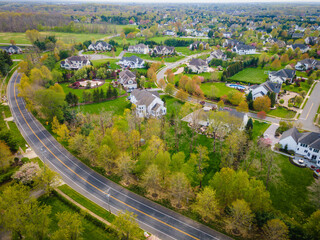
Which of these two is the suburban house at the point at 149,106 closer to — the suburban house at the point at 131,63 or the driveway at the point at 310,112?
the driveway at the point at 310,112

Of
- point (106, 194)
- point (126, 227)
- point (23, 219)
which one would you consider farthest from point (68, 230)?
point (106, 194)

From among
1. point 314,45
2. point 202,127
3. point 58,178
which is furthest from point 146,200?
point 314,45

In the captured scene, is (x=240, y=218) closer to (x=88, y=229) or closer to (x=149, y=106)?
(x=88, y=229)

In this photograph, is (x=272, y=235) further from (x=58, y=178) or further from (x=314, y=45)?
(x=314, y=45)

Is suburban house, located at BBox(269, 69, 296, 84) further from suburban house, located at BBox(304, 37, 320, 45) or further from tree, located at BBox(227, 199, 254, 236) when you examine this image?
suburban house, located at BBox(304, 37, 320, 45)

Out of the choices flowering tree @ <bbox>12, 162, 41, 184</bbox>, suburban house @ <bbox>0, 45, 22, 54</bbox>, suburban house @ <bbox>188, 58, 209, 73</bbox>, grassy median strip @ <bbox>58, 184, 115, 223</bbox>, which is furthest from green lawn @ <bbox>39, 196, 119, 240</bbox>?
suburban house @ <bbox>0, 45, 22, 54</bbox>

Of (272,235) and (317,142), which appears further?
(317,142)

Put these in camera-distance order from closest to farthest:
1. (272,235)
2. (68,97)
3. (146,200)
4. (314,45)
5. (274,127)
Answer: (272,235) → (146,200) → (274,127) → (68,97) → (314,45)
